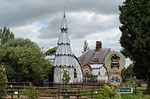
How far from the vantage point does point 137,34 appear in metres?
48.6

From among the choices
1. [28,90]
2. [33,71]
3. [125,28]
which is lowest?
[28,90]

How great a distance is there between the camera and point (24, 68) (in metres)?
59.7

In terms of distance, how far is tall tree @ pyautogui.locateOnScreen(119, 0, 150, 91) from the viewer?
4812cm

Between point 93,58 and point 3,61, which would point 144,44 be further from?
point 93,58

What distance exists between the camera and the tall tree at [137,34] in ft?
158

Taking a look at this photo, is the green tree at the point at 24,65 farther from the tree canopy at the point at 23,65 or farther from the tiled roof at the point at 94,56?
the tiled roof at the point at 94,56

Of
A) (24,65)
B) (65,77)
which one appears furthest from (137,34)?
(24,65)

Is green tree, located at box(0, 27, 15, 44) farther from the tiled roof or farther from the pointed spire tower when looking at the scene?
the pointed spire tower

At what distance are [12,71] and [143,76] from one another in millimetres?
19639

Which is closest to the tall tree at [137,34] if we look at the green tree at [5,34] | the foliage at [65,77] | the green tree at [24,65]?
the foliage at [65,77]

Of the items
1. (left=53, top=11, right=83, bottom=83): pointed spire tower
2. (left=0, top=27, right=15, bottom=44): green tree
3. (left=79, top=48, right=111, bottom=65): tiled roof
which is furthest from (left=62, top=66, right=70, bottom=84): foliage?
(left=0, top=27, right=15, bottom=44): green tree

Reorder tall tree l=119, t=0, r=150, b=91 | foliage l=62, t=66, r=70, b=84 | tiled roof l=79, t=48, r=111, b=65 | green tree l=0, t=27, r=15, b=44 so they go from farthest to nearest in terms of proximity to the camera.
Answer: green tree l=0, t=27, r=15, b=44
tiled roof l=79, t=48, r=111, b=65
foliage l=62, t=66, r=70, b=84
tall tree l=119, t=0, r=150, b=91

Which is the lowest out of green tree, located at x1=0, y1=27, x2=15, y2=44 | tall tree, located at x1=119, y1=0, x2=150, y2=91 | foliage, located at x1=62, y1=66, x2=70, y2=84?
foliage, located at x1=62, y1=66, x2=70, y2=84

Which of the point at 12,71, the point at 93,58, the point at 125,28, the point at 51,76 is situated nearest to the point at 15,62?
the point at 12,71
